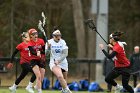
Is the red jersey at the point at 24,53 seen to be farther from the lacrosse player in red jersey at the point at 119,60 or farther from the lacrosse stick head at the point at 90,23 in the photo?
the lacrosse player in red jersey at the point at 119,60

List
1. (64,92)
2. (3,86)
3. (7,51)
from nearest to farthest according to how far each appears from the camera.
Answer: (64,92) < (3,86) < (7,51)

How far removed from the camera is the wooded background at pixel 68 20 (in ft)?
155

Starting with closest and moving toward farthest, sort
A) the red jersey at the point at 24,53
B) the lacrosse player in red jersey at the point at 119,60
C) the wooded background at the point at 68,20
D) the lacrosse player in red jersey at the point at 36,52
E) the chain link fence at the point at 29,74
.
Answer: the lacrosse player in red jersey at the point at 119,60 < the lacrosse player in red jersey at the point at 36,52 < the red jersey at the point at 24,53 < the chain link fence at the point at 29,74 < the wooded background at the point at 68,20

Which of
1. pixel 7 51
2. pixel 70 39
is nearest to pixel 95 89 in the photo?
pixel 7 51

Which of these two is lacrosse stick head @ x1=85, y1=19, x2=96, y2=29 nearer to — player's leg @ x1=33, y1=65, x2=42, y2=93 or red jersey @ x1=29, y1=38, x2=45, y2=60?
red jersey @ x1=29, y1=38, x2=45, y2=60

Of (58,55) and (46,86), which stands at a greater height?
(58,55)

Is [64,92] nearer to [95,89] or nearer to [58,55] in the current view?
[58,55]

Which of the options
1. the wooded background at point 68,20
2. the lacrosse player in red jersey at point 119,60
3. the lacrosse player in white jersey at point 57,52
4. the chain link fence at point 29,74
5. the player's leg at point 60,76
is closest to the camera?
the player's leg at point 60,76

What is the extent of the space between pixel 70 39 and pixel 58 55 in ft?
104

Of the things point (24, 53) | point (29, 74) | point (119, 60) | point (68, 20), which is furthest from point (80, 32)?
point (119, 60)

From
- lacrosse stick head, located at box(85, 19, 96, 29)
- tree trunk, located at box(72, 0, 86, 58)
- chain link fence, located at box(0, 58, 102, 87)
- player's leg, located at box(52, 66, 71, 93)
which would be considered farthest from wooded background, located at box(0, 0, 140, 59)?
player's leg, located at box(52, 66, 71, 93)

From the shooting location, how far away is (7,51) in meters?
47.7

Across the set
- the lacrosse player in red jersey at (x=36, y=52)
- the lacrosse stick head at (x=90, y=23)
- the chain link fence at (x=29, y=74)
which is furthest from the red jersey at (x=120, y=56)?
the chain link fence at (x=29, y=74)

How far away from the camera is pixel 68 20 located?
5344cm
